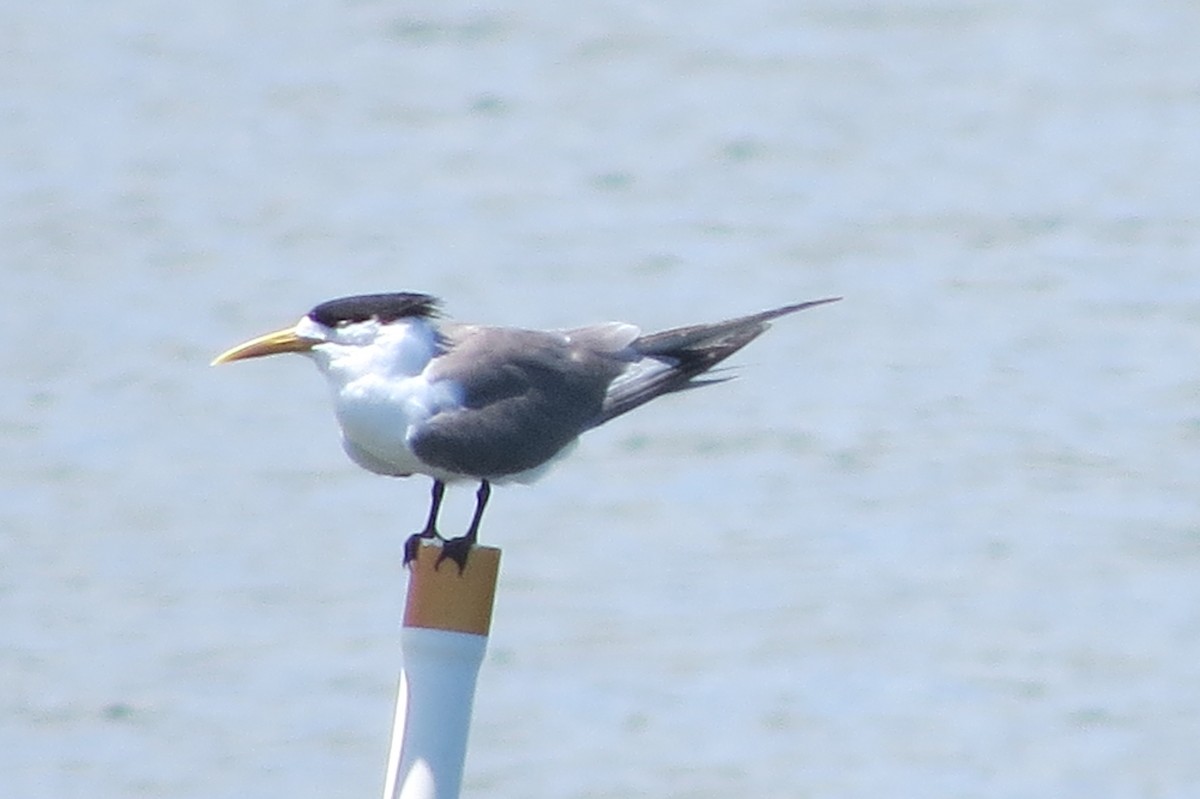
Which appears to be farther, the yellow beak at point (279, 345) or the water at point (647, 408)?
the water at point (647, 408)

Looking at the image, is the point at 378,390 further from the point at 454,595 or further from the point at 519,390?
the point at 454,595

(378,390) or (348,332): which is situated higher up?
(348,332)

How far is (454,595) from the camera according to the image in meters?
4.86

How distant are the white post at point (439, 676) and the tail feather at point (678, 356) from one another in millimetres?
1180

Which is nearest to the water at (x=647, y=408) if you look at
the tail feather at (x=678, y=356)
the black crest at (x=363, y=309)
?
the tail feather at (x=678, y=356)

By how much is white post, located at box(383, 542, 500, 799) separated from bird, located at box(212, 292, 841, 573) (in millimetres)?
78

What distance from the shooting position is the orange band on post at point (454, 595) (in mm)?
4840

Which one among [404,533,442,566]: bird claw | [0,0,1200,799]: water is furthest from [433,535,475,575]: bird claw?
[0,0,1200,799]: water

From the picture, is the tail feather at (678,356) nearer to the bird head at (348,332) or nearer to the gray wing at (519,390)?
the gray wing at (519,390)

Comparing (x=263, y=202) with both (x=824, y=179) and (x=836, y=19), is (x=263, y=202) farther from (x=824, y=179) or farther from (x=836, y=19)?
(x=836, y=19)

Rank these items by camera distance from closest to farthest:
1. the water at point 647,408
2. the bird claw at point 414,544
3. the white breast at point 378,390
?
the bird claw at point 414,544
the white breast at point 378,390
the water at point 647,408

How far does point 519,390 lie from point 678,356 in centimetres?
39

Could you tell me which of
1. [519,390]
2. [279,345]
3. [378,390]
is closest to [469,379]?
[519,390]

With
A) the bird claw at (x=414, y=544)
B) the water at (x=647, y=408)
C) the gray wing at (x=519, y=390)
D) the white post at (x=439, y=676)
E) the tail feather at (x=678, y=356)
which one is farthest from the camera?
the water at (x=647, y=408)
